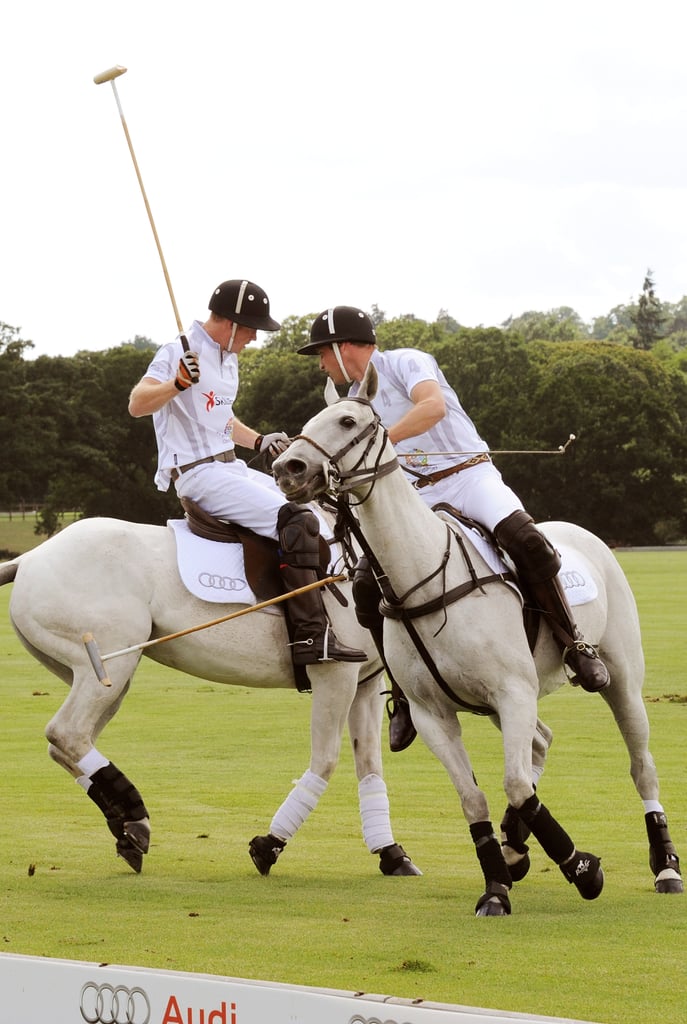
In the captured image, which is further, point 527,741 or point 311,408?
point 311,408

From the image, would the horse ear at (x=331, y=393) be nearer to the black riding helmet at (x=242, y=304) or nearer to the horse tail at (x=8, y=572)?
the black riding helmet at (x=242, y=304)

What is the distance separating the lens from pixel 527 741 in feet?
23.5

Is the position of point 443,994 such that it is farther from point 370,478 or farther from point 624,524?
point 624,524

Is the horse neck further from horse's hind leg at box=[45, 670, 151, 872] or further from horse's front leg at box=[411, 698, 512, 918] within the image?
horse's hind leg at box=[45, 670, 151, 872]

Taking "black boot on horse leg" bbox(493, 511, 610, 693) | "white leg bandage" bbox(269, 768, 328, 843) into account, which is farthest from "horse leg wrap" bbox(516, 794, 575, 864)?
"white leg bandage" bbox(269, 768, 328, 843)

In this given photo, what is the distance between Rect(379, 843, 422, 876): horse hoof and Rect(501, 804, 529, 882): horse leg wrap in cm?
53

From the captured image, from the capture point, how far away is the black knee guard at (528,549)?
7457 millimetres

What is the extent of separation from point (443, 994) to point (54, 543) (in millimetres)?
4122

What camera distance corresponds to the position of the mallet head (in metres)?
9.67

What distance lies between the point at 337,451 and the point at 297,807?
8.93 feet

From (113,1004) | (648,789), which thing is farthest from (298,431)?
(113,1004)

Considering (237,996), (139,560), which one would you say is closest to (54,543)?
(139,560)

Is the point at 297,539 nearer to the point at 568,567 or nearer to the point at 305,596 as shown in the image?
the point at 305,596

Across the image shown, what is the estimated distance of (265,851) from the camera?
28.2 ft
